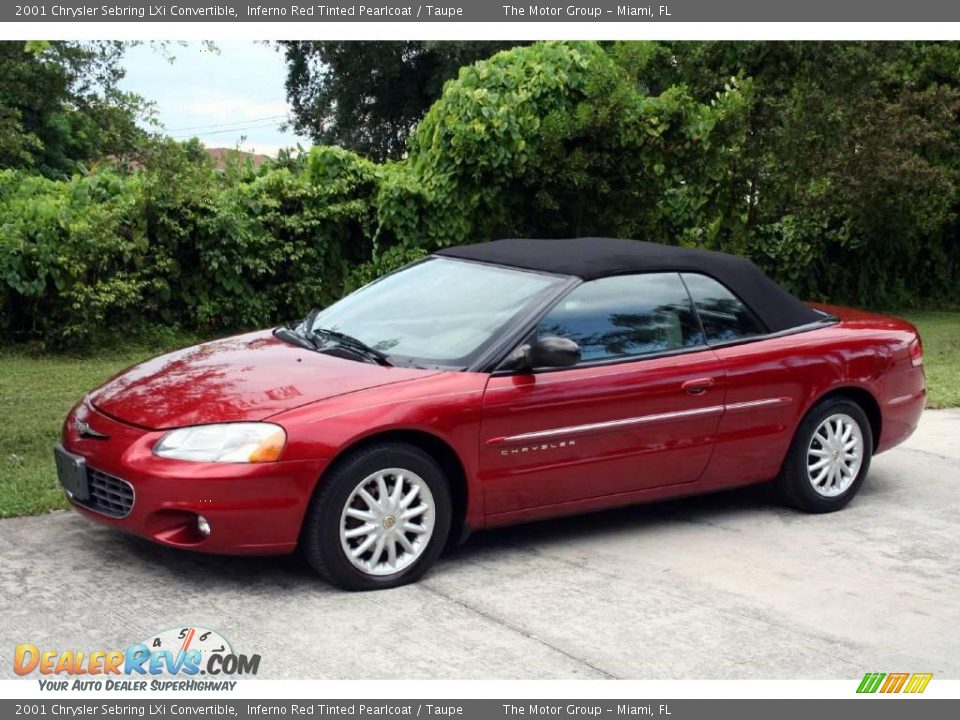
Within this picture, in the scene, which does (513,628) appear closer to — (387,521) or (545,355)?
(387,521)

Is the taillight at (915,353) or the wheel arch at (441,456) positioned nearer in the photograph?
the wheel arch at (441,456)

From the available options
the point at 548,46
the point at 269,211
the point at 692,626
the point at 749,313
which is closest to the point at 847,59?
the point at 548,46

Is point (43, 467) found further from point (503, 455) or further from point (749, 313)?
point (749, 313)

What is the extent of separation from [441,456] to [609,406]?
908 mm

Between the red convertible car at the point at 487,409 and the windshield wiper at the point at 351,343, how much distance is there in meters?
0.02

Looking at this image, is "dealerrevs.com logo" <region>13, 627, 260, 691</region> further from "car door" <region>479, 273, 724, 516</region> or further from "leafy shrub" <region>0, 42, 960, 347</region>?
"leafy shrub" <region>0, 42, 960, 347</region>

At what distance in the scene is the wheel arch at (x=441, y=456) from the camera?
18.4ft

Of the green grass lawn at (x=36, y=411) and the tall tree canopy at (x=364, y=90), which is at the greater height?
the tall tree canopy at (x=364, y=90)

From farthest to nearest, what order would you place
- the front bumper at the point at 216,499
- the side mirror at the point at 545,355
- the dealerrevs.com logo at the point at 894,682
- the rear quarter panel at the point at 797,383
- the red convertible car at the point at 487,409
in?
the rear quarter panel at the point at 797,383 < the side mirror at the point at 545,355 < the red convertible car at the point at 487,409 < the front bumper at the point at 216,499 < the dealerrevs.com logo at the point at 894,682

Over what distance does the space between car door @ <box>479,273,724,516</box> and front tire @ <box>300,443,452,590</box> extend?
0.33 m

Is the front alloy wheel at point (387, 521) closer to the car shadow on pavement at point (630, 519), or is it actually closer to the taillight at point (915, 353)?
the car shadow on pavement at point (630, 519)

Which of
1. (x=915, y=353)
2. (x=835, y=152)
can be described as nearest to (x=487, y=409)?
(x=915, y=353)

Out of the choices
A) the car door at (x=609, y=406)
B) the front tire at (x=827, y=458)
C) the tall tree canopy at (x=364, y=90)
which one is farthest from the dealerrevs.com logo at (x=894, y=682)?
the tall tree canopy at (x=364, y=90)

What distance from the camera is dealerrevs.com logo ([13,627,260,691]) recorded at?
4.66 meters
